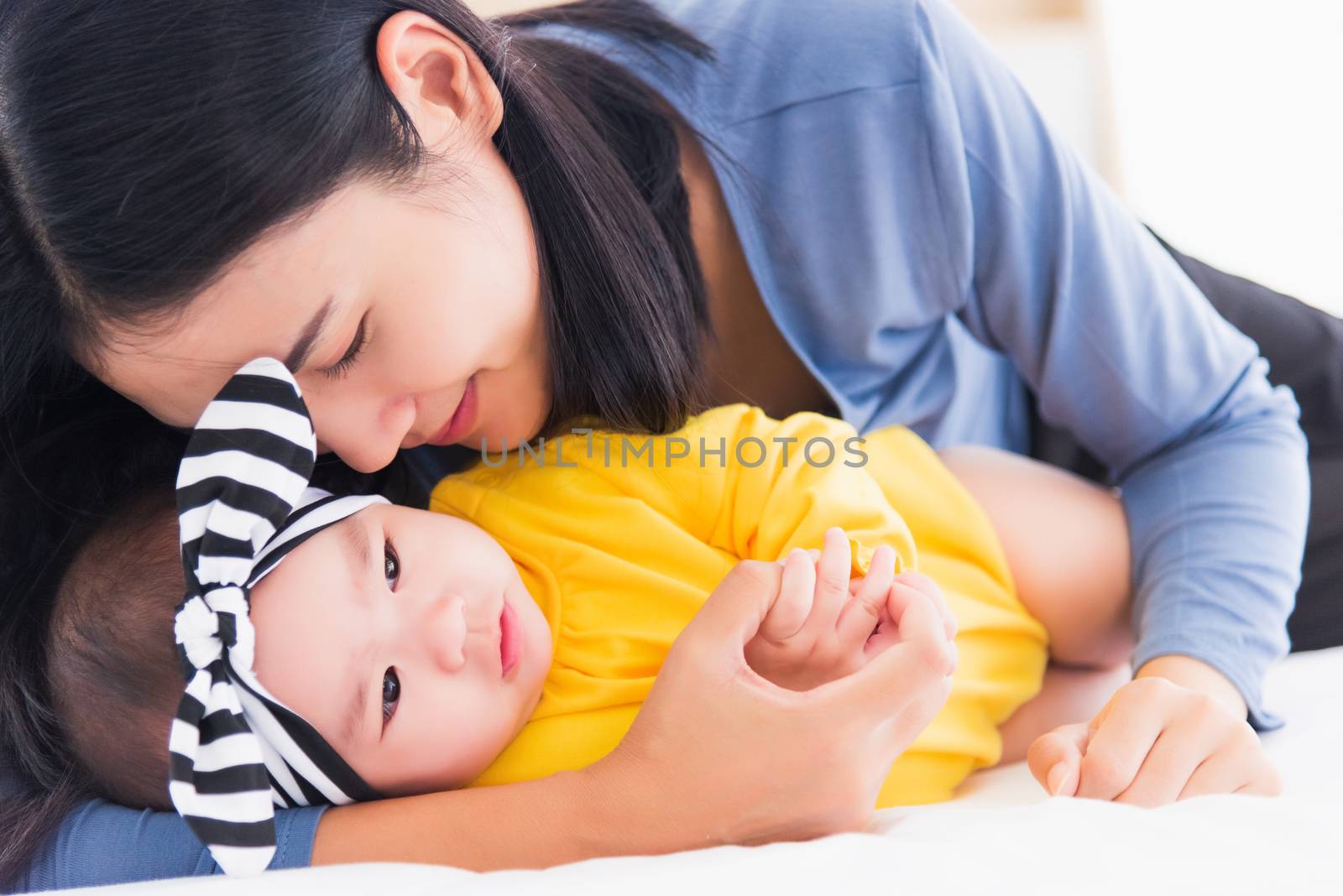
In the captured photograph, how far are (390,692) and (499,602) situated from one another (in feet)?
0.36

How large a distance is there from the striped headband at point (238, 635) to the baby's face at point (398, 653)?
21 millimetres

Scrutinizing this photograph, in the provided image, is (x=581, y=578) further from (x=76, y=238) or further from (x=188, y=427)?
(x=76, y=238)

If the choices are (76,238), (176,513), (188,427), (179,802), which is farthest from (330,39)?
(179,802)

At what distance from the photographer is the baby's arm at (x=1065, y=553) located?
3.65ft

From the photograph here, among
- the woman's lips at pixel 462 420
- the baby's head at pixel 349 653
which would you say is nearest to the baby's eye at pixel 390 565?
the baby's head at pixel 349 653

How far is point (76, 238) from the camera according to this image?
2.50 feet

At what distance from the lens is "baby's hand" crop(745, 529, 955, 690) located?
0.81 m

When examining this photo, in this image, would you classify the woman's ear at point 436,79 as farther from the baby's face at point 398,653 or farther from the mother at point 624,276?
the baby's face at point 398,653

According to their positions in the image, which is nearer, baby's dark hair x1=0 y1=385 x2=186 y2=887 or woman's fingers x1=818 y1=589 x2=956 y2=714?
woman's fingers x1=818 y1=589 x2=956 y2=714

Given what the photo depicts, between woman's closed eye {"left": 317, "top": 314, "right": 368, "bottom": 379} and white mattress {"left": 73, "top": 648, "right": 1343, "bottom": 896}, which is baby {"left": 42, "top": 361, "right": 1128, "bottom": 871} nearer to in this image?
woman's closed eye {"left": 317, "top": 314, "right": 368, "bottom": 379}

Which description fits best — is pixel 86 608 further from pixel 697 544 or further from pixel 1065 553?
pixel 1065 553

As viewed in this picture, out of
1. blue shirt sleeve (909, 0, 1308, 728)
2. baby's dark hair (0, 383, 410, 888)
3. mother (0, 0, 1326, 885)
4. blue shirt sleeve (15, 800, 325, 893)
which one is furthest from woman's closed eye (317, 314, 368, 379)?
blue shirt sleeve (909, 0, 1308, 728)

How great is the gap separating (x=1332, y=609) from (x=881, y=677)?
70 cm

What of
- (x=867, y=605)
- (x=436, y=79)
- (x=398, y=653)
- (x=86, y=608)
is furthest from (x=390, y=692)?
(x=436, y=79)
